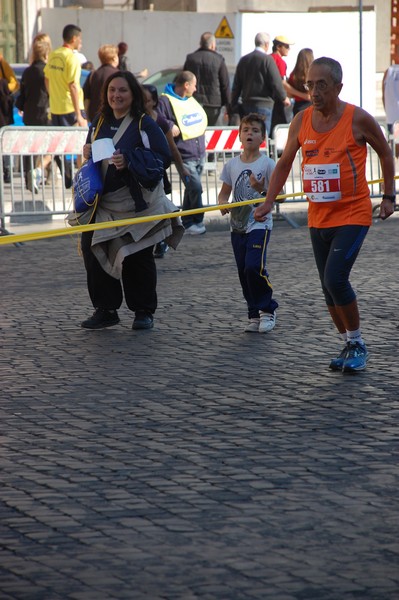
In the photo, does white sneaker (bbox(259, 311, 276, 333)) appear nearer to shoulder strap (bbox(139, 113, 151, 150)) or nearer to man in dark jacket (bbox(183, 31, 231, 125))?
shoulder strap (bbox(139, 113, 151, 150))

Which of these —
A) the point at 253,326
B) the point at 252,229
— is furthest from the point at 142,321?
the point at 252,229

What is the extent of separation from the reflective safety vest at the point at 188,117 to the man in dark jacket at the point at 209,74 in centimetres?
428

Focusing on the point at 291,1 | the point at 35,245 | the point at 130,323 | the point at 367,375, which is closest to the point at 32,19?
the point at 291,1

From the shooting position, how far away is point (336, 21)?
88.3 ft

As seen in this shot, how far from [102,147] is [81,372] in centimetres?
169

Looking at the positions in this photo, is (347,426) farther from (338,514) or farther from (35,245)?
(35,245)

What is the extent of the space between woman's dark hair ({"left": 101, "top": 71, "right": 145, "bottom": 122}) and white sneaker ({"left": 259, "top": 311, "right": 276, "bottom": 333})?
59.9 inches

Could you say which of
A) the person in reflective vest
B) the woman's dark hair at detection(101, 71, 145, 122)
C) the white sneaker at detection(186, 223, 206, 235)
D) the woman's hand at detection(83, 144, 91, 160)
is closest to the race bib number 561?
the woman's dark hair at detection(101, 71, 145, 122)

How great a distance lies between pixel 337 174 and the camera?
6953 mm

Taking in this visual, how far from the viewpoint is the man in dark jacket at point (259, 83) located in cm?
1708

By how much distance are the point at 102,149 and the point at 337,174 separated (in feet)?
6.29

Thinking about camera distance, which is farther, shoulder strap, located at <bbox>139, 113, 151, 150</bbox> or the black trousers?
the black trousers

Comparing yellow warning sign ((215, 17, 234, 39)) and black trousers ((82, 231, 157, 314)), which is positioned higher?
yellow warning sign ((215, 17, 234, 39))

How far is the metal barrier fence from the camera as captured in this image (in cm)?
1379
